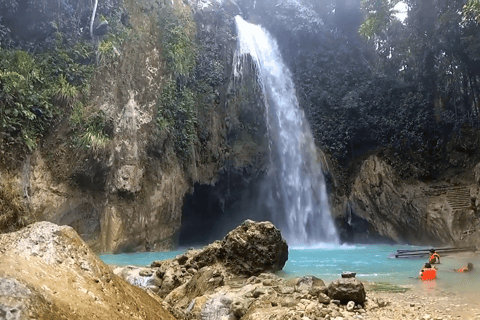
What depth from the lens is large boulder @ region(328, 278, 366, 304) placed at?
482 centimetres

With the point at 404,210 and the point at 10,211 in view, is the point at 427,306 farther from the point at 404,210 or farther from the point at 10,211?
the point at 404,210

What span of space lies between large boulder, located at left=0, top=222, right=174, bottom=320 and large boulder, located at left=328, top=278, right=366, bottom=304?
2.63 m

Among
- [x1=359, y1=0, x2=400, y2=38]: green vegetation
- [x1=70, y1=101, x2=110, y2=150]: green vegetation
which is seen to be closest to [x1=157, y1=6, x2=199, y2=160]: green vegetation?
[x1=70, y1=101, x2=110, y2=150]: green vegetation

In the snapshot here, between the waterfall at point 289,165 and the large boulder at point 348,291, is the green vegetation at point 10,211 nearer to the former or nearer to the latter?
the large boulder at point 348,291

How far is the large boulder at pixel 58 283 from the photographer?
197 centimetres

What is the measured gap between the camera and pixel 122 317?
2.46 metres

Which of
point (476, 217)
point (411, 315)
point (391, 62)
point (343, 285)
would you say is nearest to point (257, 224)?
point (343, 285)

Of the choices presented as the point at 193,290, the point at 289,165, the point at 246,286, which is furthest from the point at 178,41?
the point at 246,286

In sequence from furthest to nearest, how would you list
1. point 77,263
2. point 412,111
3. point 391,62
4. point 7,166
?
1. point 391,62
2. point 412,111
3. point 7,166
4. point 77,263

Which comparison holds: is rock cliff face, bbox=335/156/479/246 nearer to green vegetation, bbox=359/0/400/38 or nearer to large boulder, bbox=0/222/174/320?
green vegetation, bbox=359/0/400/38

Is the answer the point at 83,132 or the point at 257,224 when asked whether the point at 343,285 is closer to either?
the point at 257,224

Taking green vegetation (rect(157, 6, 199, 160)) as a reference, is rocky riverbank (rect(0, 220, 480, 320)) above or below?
below

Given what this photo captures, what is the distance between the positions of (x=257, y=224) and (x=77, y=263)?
22.2 feet

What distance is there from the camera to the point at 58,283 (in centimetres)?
231
